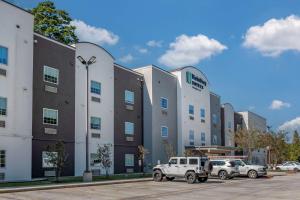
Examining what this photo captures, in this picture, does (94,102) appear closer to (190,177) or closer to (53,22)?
(190,177)

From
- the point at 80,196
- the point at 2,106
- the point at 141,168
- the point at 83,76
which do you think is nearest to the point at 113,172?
the point at 141,168

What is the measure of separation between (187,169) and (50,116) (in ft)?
38.7

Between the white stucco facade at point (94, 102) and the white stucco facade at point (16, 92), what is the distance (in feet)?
21.3

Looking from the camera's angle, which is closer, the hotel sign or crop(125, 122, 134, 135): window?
crop(125, 122, 134, 135): window

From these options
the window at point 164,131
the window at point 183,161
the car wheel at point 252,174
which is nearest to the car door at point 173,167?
the window at point 183,161

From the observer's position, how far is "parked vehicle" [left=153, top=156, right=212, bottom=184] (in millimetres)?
33062

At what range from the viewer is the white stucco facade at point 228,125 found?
71.9 meters

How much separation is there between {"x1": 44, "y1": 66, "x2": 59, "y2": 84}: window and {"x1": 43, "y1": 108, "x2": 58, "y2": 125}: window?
242 cm

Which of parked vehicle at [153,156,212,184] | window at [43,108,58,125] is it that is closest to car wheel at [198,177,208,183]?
parked vehicle at [153,156,212,184]

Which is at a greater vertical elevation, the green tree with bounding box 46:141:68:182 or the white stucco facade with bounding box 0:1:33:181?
the white stucco facade with bounding box 0:1:33:181

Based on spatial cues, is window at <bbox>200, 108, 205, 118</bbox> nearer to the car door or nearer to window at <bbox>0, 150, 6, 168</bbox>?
the car door

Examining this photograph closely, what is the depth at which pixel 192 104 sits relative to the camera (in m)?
57.3

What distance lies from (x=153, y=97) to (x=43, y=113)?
16860mm

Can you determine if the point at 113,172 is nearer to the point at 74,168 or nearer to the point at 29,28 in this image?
the point at 74,168
